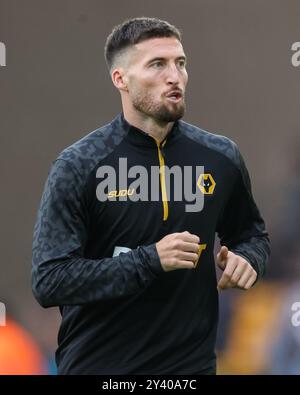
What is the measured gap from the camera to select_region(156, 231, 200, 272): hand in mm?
2098

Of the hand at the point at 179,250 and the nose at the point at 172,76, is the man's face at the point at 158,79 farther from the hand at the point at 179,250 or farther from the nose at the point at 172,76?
the hand at the point at 179,250

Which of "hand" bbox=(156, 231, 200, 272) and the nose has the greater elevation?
the nose

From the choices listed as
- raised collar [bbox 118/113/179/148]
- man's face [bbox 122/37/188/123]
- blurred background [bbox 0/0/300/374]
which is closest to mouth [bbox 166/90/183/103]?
man's face [bbox 122/37/188/123]

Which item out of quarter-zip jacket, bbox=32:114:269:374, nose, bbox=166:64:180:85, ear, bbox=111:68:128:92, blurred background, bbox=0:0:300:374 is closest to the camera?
quarter-zip jacket, bbox=32:114:269:374

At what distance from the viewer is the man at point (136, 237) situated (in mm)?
2236

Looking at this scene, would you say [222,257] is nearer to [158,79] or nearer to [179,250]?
[179,250]

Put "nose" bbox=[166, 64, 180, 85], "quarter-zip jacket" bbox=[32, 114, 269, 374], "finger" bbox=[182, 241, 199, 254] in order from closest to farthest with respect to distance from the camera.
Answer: "finger" bbox=[182, 241, 199, 254] < "quarter-zip jacket" bbox=[32, 114, 269, 374] < "nose" bbox=[166, 64, 180, 85]

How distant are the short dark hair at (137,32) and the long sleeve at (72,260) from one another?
433mm

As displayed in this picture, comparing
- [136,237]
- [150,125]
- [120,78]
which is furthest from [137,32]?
[136,237]

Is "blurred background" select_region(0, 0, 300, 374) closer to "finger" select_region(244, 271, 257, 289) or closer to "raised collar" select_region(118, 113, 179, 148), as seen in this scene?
"raised collar" select_region(118, 113, 179, 148)

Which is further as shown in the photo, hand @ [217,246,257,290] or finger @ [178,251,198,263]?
hand @ [217,246,257,290]

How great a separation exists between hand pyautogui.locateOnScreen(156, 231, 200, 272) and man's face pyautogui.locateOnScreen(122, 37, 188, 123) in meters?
0.41
